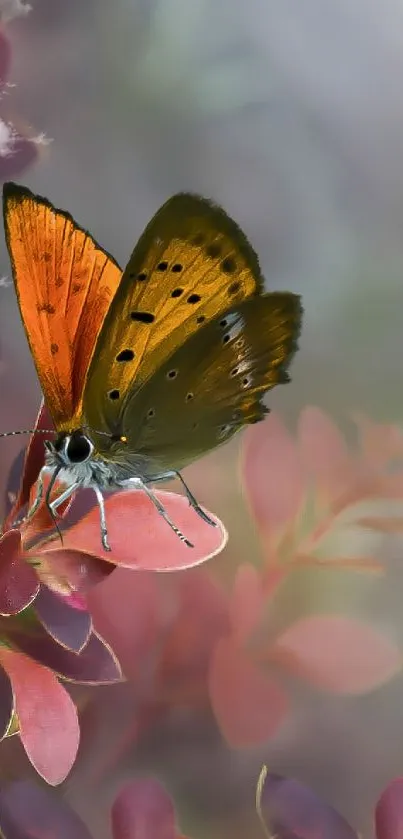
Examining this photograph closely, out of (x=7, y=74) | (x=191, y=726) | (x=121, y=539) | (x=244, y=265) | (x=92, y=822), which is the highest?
(x=7, y=74)

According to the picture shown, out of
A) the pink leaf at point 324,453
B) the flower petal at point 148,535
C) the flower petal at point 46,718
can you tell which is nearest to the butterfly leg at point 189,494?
the flower petal at point 148,535

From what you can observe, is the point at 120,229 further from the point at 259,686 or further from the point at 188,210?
the point at 259,686

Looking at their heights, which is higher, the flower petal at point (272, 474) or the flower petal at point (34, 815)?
the flower petal at point (272, 474)

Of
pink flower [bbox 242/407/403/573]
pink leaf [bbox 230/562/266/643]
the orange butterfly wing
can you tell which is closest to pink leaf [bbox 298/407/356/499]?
pink flower [bbox 242/407/403/573]

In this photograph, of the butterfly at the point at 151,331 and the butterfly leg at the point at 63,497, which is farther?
the butterfly leg at the point at 63,497

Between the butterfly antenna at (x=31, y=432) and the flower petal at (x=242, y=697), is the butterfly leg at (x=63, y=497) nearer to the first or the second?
the butterfly antenna at (x=31, y=432)

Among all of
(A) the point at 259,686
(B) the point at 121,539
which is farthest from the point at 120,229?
(A) the point at 259,686

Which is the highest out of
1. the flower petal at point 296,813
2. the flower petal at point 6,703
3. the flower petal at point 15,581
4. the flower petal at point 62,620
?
the flower petal at point 15,581
